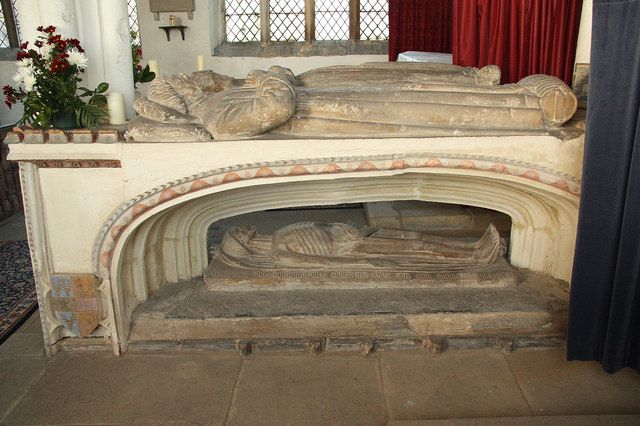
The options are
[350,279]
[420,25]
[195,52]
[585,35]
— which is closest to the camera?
[585,35]

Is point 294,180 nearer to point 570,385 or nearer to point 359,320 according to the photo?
point 359,320

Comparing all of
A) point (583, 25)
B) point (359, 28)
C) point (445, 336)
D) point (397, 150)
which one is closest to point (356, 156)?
point (397, 150)

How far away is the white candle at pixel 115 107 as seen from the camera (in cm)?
313

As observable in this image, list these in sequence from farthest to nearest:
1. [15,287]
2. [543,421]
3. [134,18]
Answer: [134,18]
[15,287]
[543,421]

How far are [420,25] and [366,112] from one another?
3842 mm

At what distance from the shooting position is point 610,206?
2.52 m

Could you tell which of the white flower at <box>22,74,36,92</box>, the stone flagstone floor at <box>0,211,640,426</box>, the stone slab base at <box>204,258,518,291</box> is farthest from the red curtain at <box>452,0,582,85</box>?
the white flower at <box>22,74,36,92</box>

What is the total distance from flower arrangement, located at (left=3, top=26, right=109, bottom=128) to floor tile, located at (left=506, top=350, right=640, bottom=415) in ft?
8.63

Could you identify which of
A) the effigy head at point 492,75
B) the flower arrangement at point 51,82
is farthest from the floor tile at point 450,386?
the flower arrangement at point 51,82

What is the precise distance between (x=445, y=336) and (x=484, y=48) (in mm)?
2029

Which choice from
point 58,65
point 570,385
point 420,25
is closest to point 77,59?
point 58,65

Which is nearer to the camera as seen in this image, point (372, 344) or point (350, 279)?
point (372, 344)

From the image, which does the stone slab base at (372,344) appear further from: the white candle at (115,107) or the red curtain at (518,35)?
the red curtain at (518,35)

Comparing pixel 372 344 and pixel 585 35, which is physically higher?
pixel 585 35
